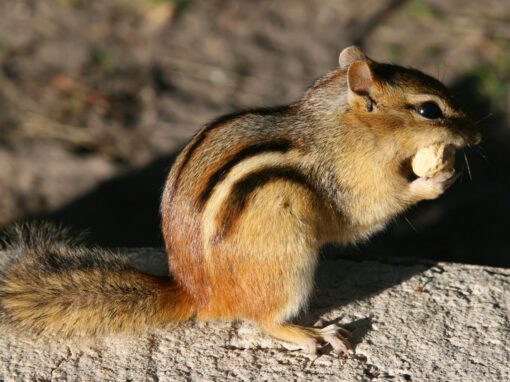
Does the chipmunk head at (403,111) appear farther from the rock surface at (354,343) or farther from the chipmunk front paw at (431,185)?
the rock surface at (354,343)

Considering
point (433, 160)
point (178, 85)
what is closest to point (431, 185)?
point (433, 160)

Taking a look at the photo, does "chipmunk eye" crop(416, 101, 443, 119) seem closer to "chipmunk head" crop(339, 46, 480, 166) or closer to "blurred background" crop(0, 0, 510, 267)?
"chipmunk head" crop(339, 46, 480, 166)

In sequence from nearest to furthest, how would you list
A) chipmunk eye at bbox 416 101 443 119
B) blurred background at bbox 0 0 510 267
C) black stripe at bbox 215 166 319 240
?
1. black stripe at bbox 215 166 319 240
2. chipmunk eye at bbox 416 101 443 119
3. blurred background at bbox 0 0 510 267

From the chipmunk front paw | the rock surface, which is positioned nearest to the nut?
the chipmunk front paw

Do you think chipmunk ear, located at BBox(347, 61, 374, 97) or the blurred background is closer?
chipmunk ear, located at BBox(347, 61, 374, 97)

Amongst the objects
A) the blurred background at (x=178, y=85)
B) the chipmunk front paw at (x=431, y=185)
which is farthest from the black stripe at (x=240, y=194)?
the blurred background at (x=178, y=85)

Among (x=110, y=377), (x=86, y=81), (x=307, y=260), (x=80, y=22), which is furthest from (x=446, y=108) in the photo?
(x=80, y=22)

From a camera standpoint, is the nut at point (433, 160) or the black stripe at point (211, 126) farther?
the nut at point (433, 160)
